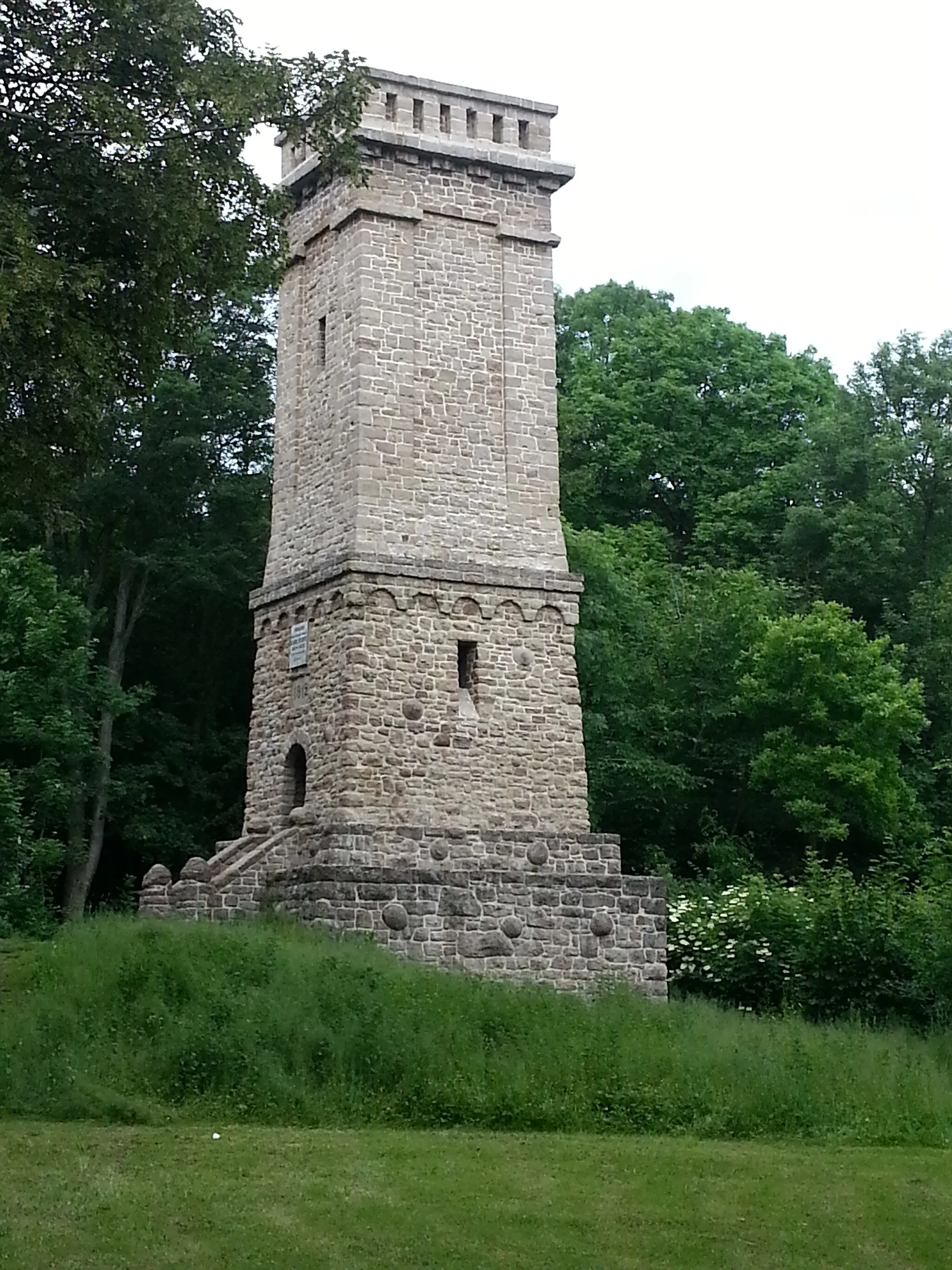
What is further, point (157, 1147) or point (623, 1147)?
point (623, 1147)

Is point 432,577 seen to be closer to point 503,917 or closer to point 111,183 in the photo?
point 503,917

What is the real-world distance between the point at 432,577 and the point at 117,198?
744 cm

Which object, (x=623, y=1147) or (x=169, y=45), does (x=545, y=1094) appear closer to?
(x=623, y=1147)

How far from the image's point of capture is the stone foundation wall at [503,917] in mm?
17562

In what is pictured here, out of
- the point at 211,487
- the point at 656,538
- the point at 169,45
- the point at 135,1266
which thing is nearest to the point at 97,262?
the point at 169,45

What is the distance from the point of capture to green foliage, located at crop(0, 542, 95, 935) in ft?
85.6

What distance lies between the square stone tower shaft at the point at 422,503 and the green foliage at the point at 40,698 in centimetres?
599

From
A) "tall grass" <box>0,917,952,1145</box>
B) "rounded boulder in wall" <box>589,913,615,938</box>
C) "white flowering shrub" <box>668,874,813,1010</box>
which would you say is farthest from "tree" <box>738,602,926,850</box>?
"tall grass" <box>0,917,952,1145</box>

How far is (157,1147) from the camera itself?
11.1 m

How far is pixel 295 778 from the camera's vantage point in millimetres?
20578

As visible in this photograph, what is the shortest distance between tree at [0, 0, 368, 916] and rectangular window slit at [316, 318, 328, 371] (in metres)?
5.95

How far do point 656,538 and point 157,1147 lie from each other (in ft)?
83.5

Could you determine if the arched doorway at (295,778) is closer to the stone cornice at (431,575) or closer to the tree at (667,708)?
the stone cornice at (431,575)

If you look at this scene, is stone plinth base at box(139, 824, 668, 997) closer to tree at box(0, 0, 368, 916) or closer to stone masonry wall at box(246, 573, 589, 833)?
stone masonry wall at box(246, 573, 589, 833)
